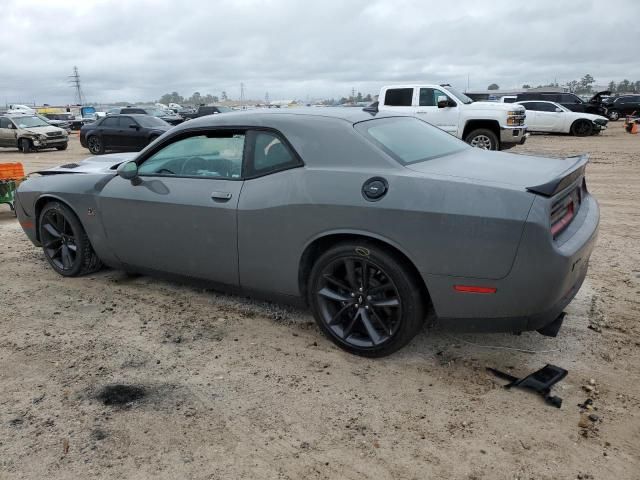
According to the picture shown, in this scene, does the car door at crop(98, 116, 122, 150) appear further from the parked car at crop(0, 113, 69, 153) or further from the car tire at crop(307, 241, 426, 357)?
the car tire at crop(307, 241, 426, 357)

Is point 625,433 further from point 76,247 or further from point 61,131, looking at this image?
point 61,131

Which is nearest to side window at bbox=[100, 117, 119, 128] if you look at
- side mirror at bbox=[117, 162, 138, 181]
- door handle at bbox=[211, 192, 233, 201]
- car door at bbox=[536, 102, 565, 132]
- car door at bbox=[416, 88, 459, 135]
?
car door at bbox=[416, 88, 459, 135]

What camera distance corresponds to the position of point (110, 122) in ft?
58.2

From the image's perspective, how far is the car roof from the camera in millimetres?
3617

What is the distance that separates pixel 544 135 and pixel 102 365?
22.5 meters

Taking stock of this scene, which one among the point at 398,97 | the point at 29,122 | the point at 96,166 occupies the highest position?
the point at 398,97

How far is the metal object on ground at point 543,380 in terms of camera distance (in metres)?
2.86

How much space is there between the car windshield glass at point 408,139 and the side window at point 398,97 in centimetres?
1068

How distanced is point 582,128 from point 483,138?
10.2m

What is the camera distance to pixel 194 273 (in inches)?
159

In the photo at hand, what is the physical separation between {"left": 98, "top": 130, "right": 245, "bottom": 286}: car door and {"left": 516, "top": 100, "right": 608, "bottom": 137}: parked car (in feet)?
64.4

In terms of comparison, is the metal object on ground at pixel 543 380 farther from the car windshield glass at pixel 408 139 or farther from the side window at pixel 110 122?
the side window at pixel 110 122

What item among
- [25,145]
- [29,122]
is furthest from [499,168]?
[29,122]

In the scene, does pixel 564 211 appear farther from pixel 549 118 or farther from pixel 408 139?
pixel 549 118
